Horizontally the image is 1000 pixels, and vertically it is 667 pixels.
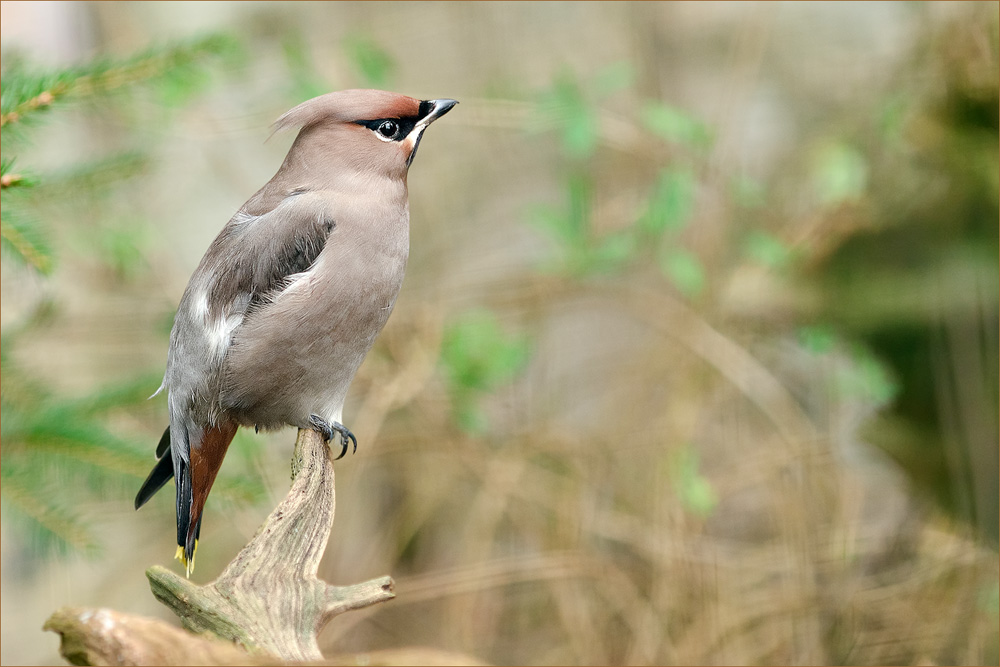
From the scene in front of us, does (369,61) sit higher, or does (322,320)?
(369,61)

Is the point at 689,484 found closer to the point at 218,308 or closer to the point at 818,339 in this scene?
the point at 818,339

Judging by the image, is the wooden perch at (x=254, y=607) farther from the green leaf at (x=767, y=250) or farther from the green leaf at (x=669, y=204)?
the green leaf at (x=767, y=250)

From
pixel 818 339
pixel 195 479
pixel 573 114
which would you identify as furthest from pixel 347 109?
pixel 818 339

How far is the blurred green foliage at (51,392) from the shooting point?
1.45 meters

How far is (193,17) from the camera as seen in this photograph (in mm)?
3789

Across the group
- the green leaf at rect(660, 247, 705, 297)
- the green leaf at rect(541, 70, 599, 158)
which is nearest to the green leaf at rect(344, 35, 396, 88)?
the green leaf at rect(541, 70, 599, 158)

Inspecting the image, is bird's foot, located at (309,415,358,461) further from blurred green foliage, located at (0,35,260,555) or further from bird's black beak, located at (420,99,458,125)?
bird's black beak, located at (420,99,458,125)

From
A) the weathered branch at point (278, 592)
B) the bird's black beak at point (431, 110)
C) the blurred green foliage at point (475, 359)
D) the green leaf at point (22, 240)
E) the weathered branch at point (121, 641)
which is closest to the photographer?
the weathered branch at point (121, 641)

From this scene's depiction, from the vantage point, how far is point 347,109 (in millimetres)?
1600

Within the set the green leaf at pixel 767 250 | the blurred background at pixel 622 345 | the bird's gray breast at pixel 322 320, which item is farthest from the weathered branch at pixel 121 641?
the green leaf at pixel 767 250

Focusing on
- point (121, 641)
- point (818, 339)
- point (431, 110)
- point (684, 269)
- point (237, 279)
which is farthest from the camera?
point (818, 339)

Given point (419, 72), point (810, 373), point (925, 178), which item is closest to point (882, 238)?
point (925, 178)

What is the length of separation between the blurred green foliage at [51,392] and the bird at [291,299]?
7.9 inches

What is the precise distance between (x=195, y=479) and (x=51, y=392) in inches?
24.3
